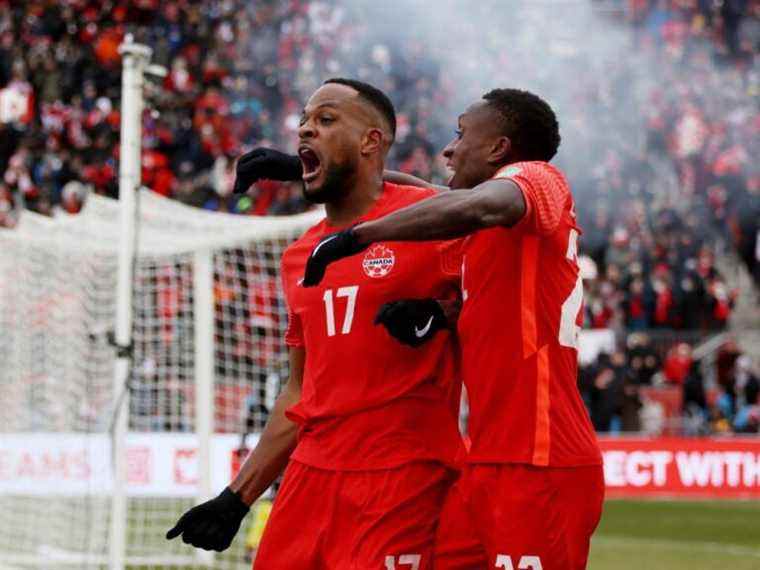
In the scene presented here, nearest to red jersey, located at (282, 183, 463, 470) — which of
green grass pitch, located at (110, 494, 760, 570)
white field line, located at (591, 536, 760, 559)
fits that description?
green grass pitch, located at (110, 494, 760, 570)

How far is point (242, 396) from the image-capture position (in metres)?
13.5

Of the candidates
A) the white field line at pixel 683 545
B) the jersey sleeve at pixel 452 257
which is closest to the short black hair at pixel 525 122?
the jersey sleeve at pixel 452 257

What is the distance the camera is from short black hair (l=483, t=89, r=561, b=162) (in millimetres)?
4578

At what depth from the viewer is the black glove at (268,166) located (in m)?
5.25

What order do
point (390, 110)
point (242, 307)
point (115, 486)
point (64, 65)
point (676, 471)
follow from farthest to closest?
point (64, 65) → point (676, 471) → point (242, 307) → point (115, 486) → point (390, 110)

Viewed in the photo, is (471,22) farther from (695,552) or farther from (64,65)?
(695,552)

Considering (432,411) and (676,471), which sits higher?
(432,411)

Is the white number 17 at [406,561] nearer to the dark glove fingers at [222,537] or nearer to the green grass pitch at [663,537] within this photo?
the dark glove fingers at [222,537]

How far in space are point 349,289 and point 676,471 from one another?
14.6 meters

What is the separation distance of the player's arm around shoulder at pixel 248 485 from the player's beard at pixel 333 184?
1.69 ft

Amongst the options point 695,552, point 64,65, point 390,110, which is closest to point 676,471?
point 695,552

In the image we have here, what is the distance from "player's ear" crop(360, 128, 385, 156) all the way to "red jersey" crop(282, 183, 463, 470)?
1.06ft

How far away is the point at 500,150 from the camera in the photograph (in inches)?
180

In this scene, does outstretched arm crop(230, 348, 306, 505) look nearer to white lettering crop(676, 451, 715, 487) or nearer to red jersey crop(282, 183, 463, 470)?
red jersey crop(282, 183, 463, 470)
